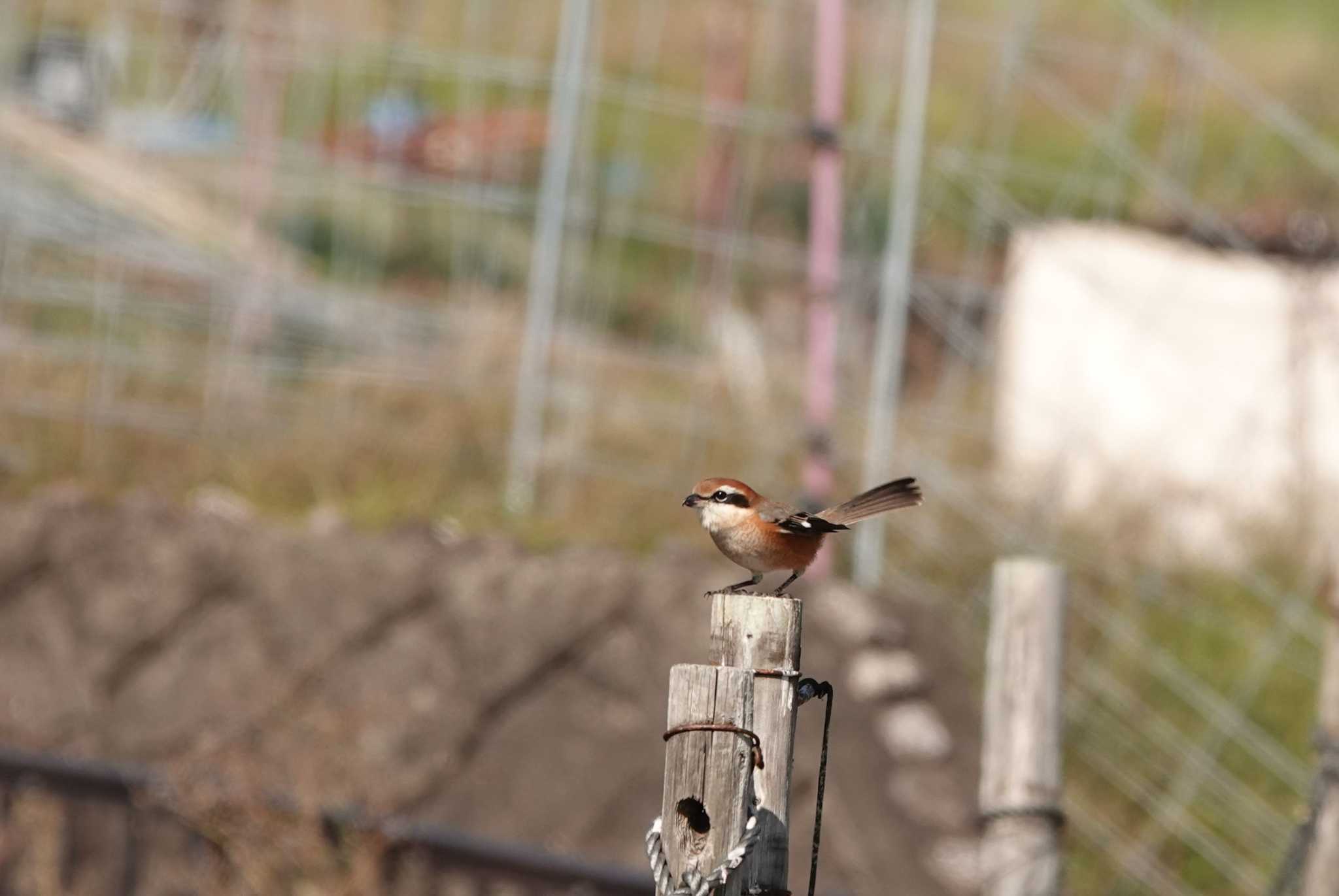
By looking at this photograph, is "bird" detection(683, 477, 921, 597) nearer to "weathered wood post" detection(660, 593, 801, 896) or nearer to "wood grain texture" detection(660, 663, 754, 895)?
"weathered wood post" detection(660, 593, 801, 896)

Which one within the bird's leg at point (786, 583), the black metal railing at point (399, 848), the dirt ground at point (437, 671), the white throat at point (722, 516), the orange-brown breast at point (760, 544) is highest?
the white throat at point (722, 516)

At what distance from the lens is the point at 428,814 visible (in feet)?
23.3

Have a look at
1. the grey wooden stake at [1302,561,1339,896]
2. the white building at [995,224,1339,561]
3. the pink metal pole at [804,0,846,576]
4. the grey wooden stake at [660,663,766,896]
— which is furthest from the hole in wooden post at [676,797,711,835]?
the white building at [995,224,1339,561]

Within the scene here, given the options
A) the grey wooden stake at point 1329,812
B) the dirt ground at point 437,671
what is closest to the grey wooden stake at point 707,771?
the grey wooden stake at point 1329,812

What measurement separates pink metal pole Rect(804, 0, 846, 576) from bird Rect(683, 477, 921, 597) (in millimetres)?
4257

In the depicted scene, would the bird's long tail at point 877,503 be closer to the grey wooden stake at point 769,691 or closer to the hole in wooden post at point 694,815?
the grey wooden stake at point 769,691

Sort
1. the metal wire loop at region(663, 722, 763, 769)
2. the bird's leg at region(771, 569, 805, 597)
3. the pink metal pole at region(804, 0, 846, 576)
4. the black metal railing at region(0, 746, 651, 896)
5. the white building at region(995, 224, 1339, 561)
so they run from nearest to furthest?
the metal wire loop at region(663, 722, 763, 769), the bird's leg at region(771, 569, 805, 597), the black metal railing at region(0, 746, 651, 896), the pink metal pole at region(804, 0, 846, 576), the white building at region(995, 224, 1339, 561)

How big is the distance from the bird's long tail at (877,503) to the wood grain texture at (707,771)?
91cm

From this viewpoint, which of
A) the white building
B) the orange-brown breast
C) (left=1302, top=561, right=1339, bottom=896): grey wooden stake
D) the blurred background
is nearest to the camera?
the orange-brown breast

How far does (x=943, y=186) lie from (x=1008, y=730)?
16.6 ft

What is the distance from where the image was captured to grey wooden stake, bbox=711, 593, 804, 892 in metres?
3.02

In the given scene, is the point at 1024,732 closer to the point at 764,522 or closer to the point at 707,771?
the point at 764,522

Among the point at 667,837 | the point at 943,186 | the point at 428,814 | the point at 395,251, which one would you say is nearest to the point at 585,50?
the point at 943,186

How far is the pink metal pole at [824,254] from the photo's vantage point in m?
8.16
